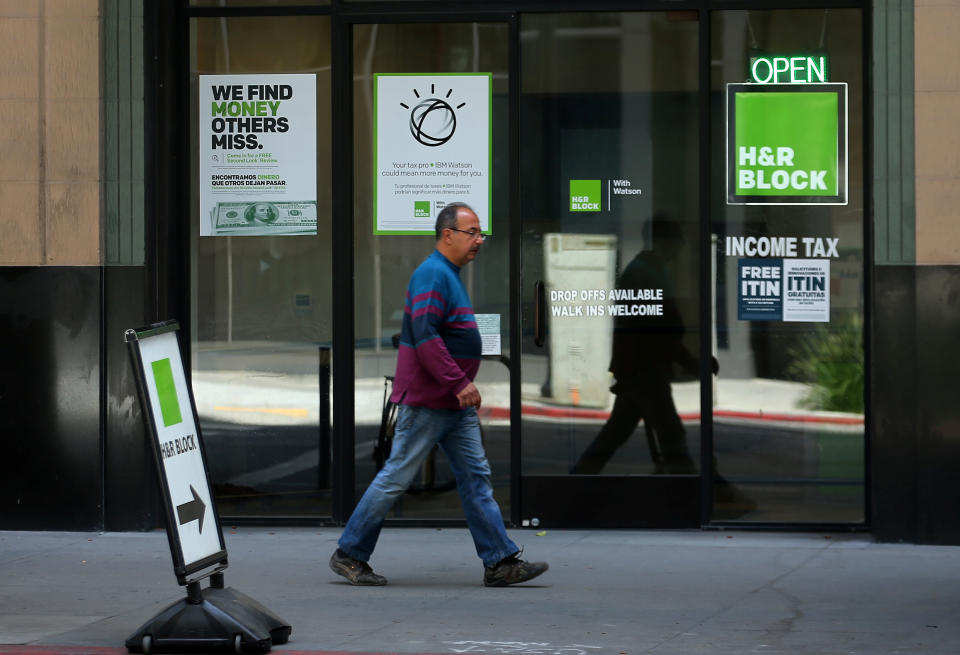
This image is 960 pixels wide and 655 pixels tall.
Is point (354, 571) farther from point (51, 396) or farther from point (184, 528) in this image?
point (51, 396)

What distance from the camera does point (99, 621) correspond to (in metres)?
7.05

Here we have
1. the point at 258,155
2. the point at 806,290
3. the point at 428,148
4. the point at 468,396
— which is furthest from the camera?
the point at 258,155

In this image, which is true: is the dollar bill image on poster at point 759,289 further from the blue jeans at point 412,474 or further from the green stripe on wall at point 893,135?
the blue jeans at point 412,474

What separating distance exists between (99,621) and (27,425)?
294 cm

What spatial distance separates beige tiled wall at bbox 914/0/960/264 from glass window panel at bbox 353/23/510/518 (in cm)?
254

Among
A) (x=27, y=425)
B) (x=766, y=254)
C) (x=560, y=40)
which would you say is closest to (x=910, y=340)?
(x=766, y=254)

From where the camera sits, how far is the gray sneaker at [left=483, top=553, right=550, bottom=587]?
7.88 metres

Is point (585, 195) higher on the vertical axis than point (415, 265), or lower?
higher

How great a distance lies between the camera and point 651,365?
9.73m

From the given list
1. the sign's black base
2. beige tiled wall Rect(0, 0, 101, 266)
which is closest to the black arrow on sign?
the sign's black base

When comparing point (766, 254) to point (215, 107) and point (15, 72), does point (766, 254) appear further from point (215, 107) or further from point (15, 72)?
point (15, 72)

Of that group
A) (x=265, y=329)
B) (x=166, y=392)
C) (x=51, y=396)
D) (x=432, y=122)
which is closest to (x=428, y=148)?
(x=432, y=122)

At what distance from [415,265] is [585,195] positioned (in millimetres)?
1174

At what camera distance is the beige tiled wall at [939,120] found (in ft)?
29.7
